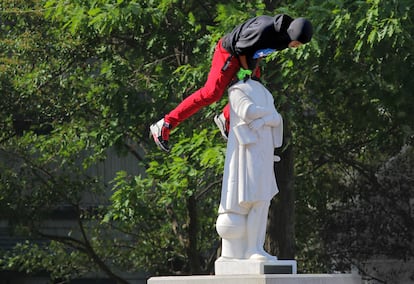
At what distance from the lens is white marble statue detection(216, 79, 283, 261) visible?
12883 millimetres

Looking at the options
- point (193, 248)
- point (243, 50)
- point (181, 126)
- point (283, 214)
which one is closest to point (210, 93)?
point (243, 50)

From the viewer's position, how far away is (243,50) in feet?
42.5

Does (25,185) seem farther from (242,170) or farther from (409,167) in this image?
(242,170)

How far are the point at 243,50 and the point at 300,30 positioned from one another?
658mm

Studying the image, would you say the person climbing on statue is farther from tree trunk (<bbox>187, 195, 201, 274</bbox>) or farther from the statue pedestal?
tree trunk (<bbox>187, 195, 201, 274</bbox>)

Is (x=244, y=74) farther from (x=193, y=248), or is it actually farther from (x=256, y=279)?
(x=193, y=248)

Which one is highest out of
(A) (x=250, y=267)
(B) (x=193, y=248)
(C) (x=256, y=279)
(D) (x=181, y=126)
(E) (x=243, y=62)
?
(D) (x=181, y=126)

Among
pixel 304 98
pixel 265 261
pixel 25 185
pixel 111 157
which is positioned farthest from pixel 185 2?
pixel 111 157

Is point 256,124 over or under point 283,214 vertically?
under

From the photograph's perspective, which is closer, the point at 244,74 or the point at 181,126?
the point at 244,74

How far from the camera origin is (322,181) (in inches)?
951

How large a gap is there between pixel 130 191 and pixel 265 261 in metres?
8.15

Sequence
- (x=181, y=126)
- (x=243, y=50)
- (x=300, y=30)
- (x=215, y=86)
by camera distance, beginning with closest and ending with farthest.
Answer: (x=300, y=30)
(x=243, y=50)
(x=215, y=86)
(x=181, y=126)

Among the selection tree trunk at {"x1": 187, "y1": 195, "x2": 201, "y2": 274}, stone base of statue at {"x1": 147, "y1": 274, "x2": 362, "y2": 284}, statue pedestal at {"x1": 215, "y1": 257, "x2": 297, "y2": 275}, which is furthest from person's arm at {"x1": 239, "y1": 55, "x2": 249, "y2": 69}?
tree trunk at {"x1": 187, "y1": 195, "x2": 201, "y2": 274}
